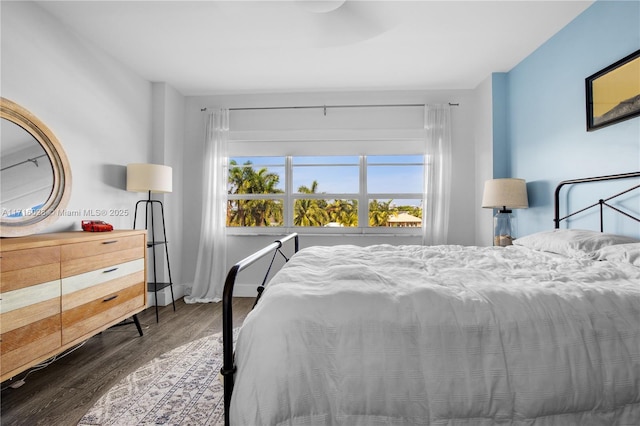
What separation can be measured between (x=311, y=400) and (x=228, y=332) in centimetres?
35

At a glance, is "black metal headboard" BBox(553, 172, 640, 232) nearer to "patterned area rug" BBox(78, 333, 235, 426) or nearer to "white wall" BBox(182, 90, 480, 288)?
"white wall" BBox(182, 90, 480, 288)

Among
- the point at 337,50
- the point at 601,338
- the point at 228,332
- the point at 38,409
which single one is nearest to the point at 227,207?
the point at 337,50

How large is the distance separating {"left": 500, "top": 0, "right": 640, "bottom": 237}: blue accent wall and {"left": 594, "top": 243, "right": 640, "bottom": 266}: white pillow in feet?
1.93

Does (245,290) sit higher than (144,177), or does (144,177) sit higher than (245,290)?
(144,177)

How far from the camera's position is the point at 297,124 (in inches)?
160

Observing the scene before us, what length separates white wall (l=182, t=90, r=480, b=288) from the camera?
3953 mm

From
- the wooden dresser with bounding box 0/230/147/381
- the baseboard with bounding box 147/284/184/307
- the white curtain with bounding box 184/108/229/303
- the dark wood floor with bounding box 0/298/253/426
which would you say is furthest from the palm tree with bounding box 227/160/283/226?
the wooden dresser with bounding box 0/230/147/381

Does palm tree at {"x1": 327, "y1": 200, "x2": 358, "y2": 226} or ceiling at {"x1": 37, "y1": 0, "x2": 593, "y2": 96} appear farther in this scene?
palm tree at {"x1": 327, "y1": 200, "x2": 358, "y2": 226}

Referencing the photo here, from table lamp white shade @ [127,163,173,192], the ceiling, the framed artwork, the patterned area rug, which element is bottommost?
the patterned area rug

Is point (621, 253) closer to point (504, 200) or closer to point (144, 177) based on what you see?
point (504, 200)

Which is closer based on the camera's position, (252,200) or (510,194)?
(510,194)

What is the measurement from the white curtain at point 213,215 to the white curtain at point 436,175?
2.42 metres

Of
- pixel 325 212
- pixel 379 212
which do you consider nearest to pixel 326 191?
pixel 325 212

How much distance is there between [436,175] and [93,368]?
11.9 feet
